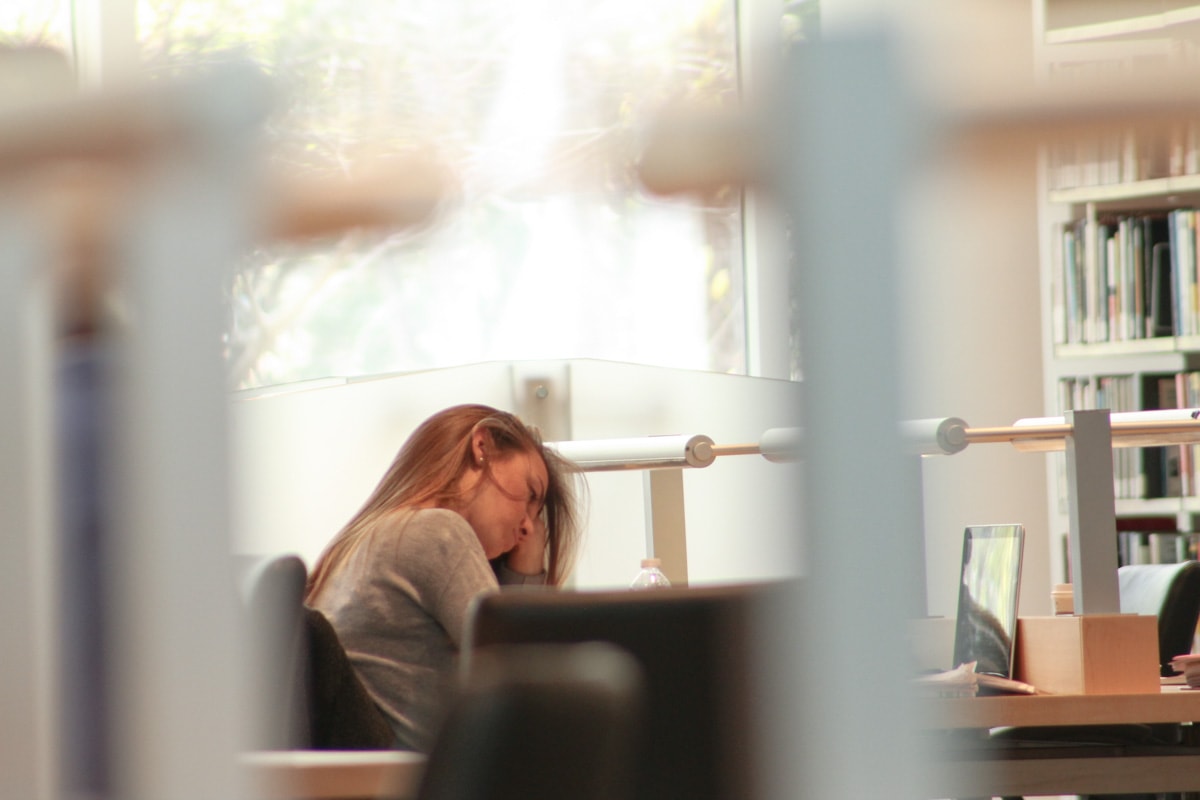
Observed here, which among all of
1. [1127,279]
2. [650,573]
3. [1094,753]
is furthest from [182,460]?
[1127,279]

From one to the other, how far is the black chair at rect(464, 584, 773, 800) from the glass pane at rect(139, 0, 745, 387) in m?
0.62

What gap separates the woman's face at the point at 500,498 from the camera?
201cm

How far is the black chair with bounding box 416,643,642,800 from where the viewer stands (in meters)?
0.62

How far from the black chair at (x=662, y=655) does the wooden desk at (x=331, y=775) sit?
0.45 m

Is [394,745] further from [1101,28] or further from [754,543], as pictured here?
[1101,28]

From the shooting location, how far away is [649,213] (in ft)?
1.46

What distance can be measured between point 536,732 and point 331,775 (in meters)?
0.09

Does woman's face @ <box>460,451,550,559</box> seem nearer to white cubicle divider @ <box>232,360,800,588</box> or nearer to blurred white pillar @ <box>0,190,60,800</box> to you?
white cubicle divider @ <box>232,360,800,588</box>

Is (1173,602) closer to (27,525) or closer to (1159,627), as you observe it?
(1159,627)

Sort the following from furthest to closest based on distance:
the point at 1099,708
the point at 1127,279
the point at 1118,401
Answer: the point at 1118,401 < the point at 1127,279 < the point at 1099,708

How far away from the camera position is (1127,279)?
3.66 meters

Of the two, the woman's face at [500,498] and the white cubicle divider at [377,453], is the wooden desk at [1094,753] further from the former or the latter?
the woman's face at [500,498]

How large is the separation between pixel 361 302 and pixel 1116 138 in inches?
8.9

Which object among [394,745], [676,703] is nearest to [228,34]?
[676,703]
